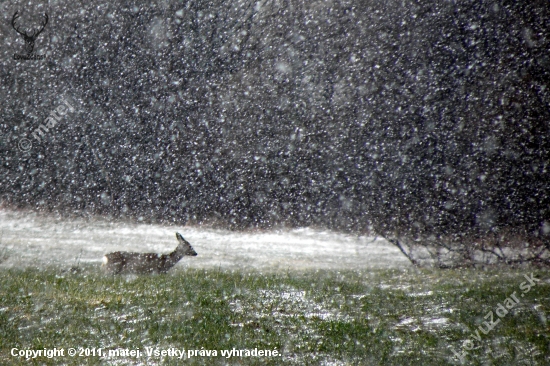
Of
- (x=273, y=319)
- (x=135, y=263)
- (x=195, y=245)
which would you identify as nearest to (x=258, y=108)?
(x=195, y=245)

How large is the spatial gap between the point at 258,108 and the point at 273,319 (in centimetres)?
1661

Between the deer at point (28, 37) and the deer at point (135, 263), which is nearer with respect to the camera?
the deer at point (135, 263)

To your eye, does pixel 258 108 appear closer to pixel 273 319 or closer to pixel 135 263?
pixel 135 263

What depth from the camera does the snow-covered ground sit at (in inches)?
420

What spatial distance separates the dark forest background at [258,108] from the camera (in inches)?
713

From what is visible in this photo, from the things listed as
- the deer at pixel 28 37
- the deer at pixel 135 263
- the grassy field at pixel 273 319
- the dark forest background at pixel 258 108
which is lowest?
the grassy field at pixel 273 319

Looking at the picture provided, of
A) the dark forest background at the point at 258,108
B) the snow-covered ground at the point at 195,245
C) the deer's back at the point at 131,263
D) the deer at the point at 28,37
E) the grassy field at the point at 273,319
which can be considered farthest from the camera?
the deer at the point at 28,37

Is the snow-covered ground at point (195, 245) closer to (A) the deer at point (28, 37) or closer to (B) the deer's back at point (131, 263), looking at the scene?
(B) the deer's back at point (131, 263)

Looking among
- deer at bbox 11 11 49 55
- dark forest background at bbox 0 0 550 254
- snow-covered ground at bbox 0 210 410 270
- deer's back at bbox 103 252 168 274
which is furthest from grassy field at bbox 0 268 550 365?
deer at bbox 11 11 49 55

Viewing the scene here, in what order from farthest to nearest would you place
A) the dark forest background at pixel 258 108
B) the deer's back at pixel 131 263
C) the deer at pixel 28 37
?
the deer at pixel 28 37 → the dark forest background at pixel 258 108 → the deer's back at pixel 131 263

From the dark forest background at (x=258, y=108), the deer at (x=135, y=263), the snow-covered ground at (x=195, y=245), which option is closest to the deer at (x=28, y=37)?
the dark forest background at (x=258, y=108)

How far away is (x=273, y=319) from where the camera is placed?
5547 millimetres

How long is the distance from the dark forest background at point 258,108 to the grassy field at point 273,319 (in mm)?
9843

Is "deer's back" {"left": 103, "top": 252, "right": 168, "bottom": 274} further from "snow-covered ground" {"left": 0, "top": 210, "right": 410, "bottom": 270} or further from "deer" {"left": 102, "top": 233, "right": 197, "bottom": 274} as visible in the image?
"snow-covered ground" {"left": 0, "top": 210, "right": 410, "bottom": 270}
